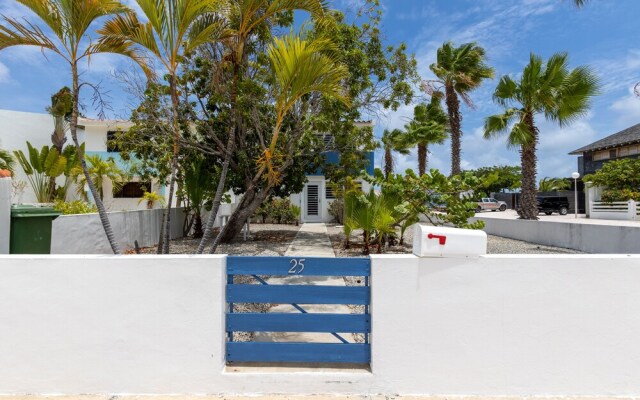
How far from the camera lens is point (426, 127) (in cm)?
1780

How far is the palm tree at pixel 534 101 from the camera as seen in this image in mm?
12578

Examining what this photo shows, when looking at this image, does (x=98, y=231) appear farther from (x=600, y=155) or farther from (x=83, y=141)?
(x=600, y=155)

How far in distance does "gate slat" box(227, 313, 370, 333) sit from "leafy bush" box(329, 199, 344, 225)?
51.1 ft

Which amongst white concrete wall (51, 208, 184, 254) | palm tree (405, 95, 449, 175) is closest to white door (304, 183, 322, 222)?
palm tree (405, 95, 449, 175)

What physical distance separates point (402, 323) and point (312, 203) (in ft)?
55.4

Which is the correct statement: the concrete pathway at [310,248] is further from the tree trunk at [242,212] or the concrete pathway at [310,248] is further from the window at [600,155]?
the window at [600,155]

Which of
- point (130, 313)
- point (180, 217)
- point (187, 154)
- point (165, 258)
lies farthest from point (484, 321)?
point (180, 217)

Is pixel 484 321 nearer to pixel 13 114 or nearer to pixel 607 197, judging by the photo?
pixel 607 197

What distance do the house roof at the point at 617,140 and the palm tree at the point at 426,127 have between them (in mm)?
13191

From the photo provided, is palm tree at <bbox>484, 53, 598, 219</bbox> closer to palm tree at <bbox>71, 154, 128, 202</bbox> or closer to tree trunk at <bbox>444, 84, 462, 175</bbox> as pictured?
tree trunk at <bbox>444, 84, 462, 175</bbox>

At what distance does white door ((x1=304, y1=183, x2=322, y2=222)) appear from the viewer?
775 inches

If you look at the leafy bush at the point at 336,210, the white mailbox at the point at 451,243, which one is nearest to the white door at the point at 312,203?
the leafy bush at the point at 336,210

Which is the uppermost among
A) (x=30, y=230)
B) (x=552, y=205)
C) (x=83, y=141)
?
(x=83, y=141)

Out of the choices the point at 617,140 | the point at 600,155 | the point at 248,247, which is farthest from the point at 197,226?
the point at 600,155
